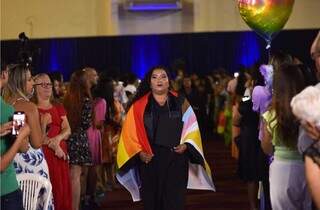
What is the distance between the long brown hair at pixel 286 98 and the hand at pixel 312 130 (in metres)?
0.96

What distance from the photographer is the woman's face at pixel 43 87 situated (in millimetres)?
5898

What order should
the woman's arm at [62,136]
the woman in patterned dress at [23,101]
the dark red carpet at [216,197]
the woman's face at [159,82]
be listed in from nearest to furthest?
the woman in patterned dress at [23,101]
the woman's face at [159,82]
the woman's arm at [62,136]
the dark red carpet at [216,197]

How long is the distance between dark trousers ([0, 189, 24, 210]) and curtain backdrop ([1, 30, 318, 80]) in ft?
46.5

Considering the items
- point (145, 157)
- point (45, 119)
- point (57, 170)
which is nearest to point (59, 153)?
point (57, 170)

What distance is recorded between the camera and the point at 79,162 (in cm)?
688

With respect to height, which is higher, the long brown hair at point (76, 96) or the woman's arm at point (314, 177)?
the long brown hair at point (76, 96)

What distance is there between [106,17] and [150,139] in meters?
12.4

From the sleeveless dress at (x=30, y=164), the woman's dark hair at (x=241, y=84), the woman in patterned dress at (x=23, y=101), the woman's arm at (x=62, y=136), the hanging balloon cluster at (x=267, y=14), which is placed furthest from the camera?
the woman's dark hair at (x=241, y=84)

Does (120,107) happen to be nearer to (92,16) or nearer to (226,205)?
(226,205)

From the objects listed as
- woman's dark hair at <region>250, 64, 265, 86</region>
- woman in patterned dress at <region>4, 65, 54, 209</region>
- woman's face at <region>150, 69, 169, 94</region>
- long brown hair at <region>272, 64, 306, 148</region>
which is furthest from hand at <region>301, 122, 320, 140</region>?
woman's dark hair at <region>250, 64, 265, 86</region>

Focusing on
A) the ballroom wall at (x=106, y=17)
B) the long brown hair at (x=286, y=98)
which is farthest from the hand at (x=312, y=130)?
the ballroom wall at (x=106, y=17)

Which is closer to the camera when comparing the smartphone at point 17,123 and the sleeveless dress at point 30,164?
the smartphone at point 17,123

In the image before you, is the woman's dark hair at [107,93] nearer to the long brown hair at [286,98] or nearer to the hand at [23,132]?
the long brown hair at [286,98]

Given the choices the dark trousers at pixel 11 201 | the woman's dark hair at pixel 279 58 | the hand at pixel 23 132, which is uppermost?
the woman's dark hair at pixel 279 58
